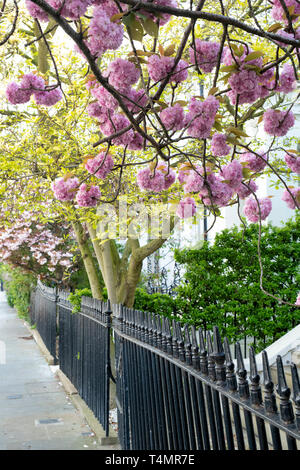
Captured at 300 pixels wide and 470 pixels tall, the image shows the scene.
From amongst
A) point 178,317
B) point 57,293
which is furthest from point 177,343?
point 57,293

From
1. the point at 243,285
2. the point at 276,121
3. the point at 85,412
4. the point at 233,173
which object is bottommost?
the point at 85,412

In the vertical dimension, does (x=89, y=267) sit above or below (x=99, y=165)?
below

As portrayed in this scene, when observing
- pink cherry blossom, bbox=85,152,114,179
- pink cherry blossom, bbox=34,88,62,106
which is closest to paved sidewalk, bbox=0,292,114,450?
pink cherry blossom, bbox=85,152,114,179

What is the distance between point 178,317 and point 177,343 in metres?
5.07

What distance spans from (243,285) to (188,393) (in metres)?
5.45

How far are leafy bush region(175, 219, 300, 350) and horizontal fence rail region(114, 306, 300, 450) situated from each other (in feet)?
10.4

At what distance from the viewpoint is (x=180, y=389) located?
10.5 feet

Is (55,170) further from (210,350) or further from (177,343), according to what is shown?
(210,350)

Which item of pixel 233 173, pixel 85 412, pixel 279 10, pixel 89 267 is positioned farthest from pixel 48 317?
pixel 279 10

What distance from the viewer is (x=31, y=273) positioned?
15211 millimetres

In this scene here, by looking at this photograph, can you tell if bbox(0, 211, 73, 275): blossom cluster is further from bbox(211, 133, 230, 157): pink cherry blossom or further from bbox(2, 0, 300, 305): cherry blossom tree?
bbox(211, 133, 230, 157): pink cherry blossom

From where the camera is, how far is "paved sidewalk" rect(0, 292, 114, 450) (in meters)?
5.83

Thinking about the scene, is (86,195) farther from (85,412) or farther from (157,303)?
(157,303)

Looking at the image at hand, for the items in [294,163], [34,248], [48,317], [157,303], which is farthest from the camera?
[34,248]
